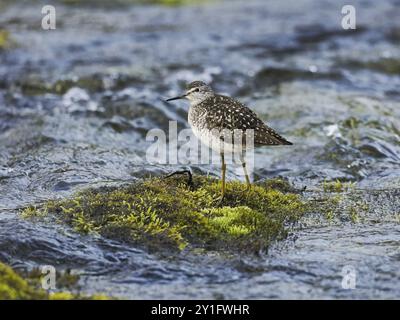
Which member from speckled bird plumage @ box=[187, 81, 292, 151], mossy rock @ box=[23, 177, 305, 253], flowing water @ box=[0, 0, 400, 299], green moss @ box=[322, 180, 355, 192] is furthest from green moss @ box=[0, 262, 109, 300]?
green moss @ box=[322, 180, 355, 192]

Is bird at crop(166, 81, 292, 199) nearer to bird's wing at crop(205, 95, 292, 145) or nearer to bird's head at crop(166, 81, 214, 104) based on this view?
bird's wing at crop(205, 95, 292, 145)

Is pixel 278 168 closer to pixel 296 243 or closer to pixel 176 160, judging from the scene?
pixel 176 160

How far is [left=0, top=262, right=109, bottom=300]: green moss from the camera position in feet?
21.6

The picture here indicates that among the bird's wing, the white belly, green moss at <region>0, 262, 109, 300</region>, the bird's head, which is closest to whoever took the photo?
green moss at <region>0, 262, 109, 300</region>

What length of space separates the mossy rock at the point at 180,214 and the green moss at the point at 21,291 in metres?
1.19

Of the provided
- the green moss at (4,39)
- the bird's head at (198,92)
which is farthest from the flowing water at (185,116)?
the bird's head at (198,92)

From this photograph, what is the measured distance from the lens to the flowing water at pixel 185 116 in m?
7.33

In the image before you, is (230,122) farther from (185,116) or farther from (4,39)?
(4,39)

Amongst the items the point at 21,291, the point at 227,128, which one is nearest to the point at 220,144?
the point at 227,128

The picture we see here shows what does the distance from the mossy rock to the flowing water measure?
218 mm

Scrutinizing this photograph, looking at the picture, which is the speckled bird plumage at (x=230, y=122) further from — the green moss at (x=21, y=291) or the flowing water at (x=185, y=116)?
the green moss at (x=21, y=291)

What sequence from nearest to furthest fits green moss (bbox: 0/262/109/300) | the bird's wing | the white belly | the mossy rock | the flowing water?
green moss (bbox: 0/262/109/300) → the flowing water → the mossy rock → the white belly → the bird's wing
